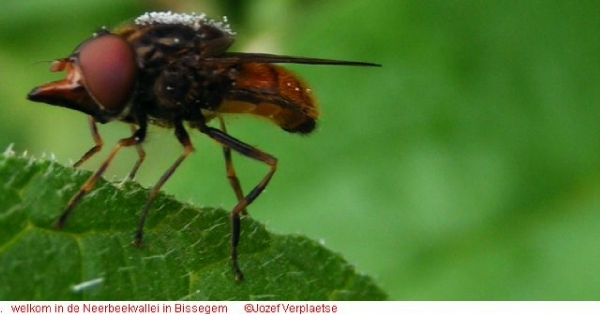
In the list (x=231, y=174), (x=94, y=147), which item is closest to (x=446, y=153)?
(x=231, y=174)

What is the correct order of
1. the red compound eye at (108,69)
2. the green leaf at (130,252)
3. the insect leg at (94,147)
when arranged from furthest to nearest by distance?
the insect leg at (94,147) < the red compound eye at (108,69) < the green leaf at (130,252)

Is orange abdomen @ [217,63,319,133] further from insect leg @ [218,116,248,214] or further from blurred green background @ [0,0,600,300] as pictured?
blurred green background @ [0,0,600,300]

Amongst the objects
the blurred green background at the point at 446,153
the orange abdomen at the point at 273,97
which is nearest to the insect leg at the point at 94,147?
the orange abdomen at the point at 273,97

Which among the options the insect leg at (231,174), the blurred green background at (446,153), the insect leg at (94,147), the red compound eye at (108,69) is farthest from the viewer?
the blurred green background at (446,153)

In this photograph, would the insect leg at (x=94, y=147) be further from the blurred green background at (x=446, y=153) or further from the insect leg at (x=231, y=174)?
the blurred green background at (x=446, y=153)

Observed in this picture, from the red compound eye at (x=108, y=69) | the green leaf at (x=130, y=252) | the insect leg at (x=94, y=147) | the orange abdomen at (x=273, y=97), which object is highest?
→ the orange abdomen at (x=273, y=97)

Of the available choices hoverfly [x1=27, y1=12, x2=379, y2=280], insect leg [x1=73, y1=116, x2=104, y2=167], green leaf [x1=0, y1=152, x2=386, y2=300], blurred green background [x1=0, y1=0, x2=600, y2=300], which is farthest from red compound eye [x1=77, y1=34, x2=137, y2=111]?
blurred green background [x1=0, y1=0, x2=600, y2=300]

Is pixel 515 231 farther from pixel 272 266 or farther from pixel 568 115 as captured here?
pixel 272 266
